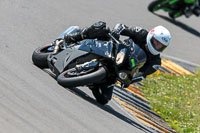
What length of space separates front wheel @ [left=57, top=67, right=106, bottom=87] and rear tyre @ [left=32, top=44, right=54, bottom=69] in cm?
77

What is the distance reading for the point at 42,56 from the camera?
793 cm


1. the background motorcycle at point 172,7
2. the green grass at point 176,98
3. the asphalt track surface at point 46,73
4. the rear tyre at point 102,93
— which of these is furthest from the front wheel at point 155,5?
the rear tyre at point 102,93

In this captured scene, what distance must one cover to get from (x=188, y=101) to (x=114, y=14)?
13.8 feet

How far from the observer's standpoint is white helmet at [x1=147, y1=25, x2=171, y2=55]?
24.4 ft

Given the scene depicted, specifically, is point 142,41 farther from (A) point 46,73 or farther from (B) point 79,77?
(A) point 46,73

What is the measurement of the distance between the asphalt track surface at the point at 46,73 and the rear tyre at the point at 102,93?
0.38 ft

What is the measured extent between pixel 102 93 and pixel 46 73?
95cm

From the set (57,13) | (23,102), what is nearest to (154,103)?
(57,13)

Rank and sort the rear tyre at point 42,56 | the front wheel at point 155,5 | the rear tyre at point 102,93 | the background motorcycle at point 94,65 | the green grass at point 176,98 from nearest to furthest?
1. the background motorcycle at point 94,65
2. the rear tyre at point 102,93
3. the rear tyre at point 42,56
4. the green grass at point 176,98
5. the front wheel at point 155,5

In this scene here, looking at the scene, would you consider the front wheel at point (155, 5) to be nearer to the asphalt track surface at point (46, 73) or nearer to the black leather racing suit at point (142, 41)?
the asphalt track surface at point (46, 73)

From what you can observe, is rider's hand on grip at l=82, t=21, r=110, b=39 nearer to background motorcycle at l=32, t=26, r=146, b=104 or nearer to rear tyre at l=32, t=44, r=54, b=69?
background motorcycle at l=32, t=26, r=146, b=104


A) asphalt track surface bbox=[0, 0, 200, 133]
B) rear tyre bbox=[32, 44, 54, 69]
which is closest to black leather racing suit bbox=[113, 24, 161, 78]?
asphalt track surface bbox=[0, 0, 200, 133]

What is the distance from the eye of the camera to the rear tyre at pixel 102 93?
7.65 meters

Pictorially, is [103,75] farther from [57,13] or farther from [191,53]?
[191,53]
